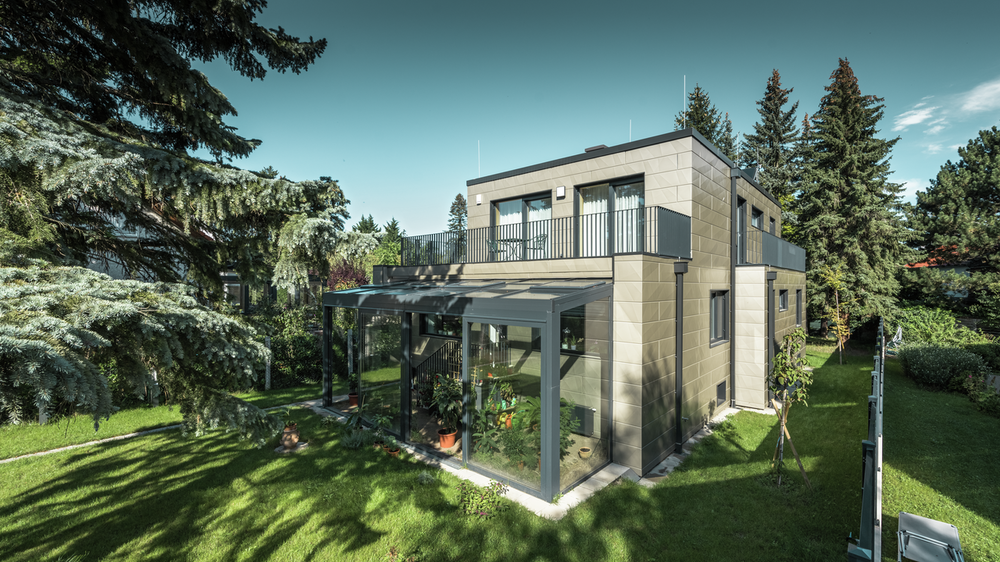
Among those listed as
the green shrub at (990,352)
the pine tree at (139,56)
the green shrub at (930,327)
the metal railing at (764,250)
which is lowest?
the green shrub at (990,352)

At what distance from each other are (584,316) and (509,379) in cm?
174

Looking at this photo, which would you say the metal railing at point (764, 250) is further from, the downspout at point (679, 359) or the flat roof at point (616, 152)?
the downspout at point (679, 359)

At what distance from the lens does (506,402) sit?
6508mm

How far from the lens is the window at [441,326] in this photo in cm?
925

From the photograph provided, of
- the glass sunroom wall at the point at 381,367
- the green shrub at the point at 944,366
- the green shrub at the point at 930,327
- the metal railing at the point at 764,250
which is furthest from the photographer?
the green shrub at the point at 930,327

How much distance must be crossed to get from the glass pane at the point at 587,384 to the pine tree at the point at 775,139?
28.2m

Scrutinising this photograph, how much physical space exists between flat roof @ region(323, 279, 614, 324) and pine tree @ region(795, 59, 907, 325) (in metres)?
18.4

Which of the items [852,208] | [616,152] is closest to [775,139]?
[852,208]

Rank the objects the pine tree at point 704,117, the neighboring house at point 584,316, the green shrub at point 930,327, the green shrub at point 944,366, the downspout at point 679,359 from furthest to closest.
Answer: the pine tree at point 704,117 → the green shrub at point 930,327 → the green shrub at point 944,366 → the downspout at point 679,359 → the neighboring house at point 584,316

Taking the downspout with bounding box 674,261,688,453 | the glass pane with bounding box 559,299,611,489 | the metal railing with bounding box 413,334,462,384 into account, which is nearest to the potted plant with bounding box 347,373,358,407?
the metal railing with bounding box 413,334,462,384

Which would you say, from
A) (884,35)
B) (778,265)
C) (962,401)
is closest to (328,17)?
(778,265)

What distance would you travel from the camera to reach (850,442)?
7.34 metres

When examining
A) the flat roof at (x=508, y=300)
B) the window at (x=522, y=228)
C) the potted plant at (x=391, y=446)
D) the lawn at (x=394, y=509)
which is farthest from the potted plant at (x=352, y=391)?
the window at (x=522, y=228)

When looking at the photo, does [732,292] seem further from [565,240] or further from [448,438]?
[448,438]
